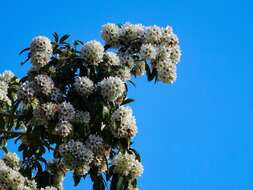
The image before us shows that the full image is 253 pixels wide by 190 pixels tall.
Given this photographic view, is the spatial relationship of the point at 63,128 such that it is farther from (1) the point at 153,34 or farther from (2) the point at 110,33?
(1) the point at 153,34

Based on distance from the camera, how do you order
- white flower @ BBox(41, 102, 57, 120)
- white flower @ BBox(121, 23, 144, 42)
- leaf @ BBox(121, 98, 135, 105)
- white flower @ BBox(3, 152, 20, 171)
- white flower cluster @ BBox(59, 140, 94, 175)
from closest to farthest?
white flower cluster @ BBox(59, 140, 94, 175) → white flower @ BBox(41, 102, 57, 120) → leaf @ BBox(121, 98, 135, 105) → white flower @ BBox(121, 23, 144, 42) → white flower @ BBox(3, 152, 20, 171)

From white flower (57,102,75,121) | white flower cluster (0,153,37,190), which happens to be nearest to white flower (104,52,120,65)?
Answer: white flower (57,102,75,121)

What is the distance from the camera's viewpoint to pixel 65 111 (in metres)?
8.11

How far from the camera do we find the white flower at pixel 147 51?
8.96 meters

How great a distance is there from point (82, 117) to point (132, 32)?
167 centimetres

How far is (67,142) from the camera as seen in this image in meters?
8.38

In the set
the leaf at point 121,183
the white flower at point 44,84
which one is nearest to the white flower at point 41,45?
the white flower at point 44,84

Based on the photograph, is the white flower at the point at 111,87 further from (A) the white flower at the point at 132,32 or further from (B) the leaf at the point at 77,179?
(A) the white flower at the point at 132,32

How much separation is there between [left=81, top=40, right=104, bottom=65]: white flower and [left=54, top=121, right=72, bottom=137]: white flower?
3.38ft

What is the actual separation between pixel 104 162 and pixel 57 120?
819 millimetres

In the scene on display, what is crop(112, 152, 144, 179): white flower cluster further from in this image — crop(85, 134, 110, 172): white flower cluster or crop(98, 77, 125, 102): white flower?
crop(98, 77, 125, 102): white flower

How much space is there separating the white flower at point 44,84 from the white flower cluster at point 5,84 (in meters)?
1.37

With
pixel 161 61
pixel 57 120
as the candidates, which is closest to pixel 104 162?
pixel 57 120

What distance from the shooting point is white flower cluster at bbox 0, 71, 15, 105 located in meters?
9.62
